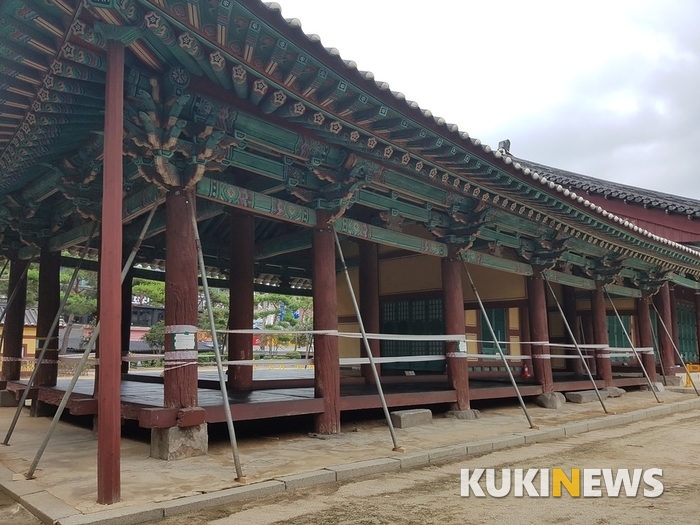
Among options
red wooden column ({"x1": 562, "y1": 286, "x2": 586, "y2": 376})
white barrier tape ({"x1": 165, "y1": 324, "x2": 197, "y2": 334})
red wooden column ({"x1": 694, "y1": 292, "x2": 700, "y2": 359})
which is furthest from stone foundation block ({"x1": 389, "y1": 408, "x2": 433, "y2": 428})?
red wooden column ({"x1": 694, "y1": 292, "x2": 700, "y2": 359})

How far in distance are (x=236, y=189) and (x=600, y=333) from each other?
33.7 ft

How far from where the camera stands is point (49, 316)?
31.5 feet

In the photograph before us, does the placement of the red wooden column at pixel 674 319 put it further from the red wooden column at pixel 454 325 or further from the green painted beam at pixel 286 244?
the green painted beam at pixel 286 244

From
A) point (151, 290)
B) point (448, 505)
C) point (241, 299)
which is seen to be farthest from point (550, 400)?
point (151, 290)

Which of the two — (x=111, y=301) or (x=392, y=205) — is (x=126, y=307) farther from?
(x=111, y=301)

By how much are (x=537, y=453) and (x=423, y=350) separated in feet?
22.2

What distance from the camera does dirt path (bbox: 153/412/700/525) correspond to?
4.22 metres

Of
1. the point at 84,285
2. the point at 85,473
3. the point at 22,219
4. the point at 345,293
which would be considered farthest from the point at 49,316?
the point at 84,285

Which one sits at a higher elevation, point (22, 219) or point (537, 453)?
point (22, 219)

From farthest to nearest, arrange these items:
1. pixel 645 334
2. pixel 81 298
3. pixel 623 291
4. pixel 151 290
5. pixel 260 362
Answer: pixel 151 290 → pixel 81 298 → pixel 645 334 → pixel 623 291 → pixel 260 362

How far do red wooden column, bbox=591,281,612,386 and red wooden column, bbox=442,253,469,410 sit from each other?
537cm

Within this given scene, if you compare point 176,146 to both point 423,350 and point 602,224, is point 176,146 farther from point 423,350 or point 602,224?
point 423,350

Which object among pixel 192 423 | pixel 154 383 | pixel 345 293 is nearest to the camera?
pixel 192 423

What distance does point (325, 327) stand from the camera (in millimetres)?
7391
